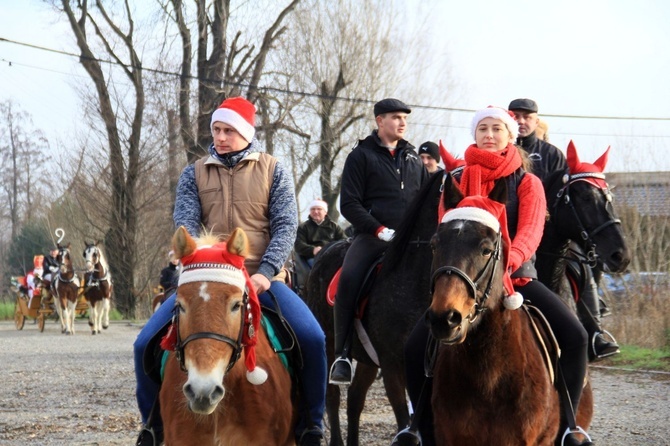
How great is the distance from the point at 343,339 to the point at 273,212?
2223mm

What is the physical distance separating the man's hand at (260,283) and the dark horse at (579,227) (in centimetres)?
255

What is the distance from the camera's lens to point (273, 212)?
588 centimetres

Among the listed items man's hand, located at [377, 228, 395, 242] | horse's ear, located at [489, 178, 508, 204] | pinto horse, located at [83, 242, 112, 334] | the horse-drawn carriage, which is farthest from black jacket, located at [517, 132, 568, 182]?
the horse-drawn carriage

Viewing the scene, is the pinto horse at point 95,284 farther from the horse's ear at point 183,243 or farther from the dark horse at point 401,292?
the horse's ear at point 183,243

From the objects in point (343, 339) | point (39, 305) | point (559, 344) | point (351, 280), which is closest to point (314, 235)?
point (343, 339)

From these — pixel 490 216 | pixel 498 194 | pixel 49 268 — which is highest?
pixel 49 268

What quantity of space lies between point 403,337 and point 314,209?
9450 millimetres

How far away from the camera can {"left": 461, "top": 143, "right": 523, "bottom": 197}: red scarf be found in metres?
5.35

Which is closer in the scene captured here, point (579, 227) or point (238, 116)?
point (238, 116)

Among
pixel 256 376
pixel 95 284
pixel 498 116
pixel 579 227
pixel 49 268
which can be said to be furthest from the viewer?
pixel 49 268

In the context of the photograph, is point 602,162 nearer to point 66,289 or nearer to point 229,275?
point 229,275

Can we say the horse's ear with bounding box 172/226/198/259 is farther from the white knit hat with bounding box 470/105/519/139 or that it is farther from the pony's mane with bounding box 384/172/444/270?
the pony's mane with bounding box 384/172/444/270

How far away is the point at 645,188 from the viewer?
1848 centimetres

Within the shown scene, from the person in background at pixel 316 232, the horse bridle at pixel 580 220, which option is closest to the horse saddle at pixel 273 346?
the horse bridle at pixel 580 220
